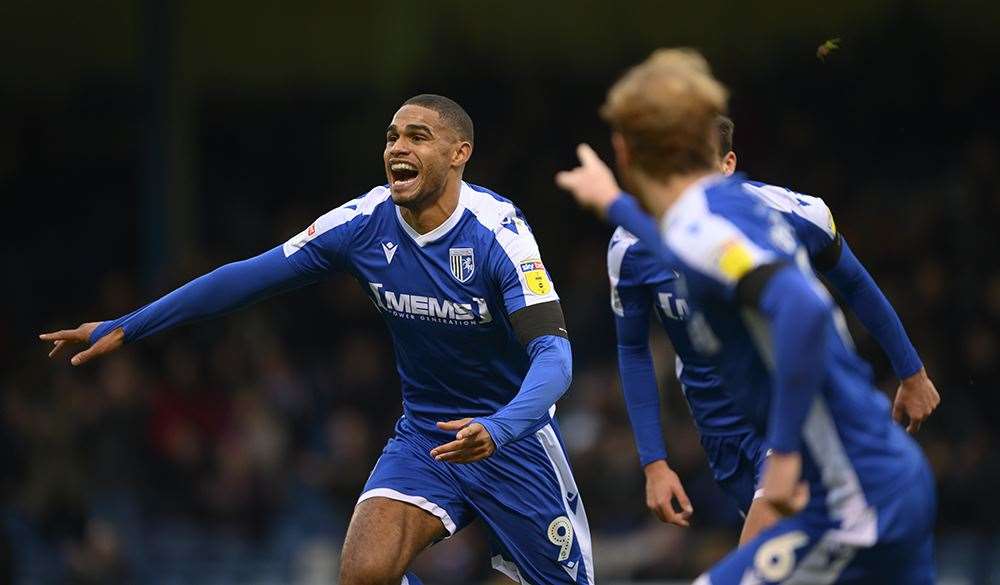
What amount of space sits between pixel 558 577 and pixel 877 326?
61.4 inches

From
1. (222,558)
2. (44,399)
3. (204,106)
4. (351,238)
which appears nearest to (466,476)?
(351,238)

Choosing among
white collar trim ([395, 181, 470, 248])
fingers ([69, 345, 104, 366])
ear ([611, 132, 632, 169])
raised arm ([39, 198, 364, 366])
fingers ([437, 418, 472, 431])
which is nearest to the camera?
ear ([611, 132, 632, 169])

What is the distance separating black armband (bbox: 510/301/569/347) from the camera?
5848 mm

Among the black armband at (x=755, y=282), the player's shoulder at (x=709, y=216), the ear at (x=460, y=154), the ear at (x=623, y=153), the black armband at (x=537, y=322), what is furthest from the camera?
the ear at (x=460, y=154)

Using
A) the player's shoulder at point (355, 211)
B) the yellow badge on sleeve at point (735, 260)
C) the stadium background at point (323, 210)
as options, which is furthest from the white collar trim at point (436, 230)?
the stadium background at point (323, 210)

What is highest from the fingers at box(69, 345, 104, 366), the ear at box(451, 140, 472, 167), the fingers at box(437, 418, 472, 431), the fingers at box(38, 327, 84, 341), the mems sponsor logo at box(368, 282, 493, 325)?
the ear at box(451, 140, 472, 167)

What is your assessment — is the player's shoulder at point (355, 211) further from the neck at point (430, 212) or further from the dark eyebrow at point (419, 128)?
the dark eyebrow at point (419, 128)

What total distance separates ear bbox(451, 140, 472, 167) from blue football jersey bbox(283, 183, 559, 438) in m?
0.12

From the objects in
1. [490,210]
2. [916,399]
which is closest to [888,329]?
[916,399]

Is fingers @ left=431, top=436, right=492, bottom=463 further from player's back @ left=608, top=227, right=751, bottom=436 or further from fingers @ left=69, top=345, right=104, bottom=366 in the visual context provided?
fingers @ left=69, top=345, right=104, bottom=366

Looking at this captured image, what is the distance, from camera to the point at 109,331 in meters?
6.07

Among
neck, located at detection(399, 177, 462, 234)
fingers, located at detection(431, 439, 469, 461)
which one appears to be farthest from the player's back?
fingers, located at detection(431, 439, 469, 461)

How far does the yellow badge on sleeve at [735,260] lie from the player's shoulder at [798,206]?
5.66 ft

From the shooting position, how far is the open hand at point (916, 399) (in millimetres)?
6012
